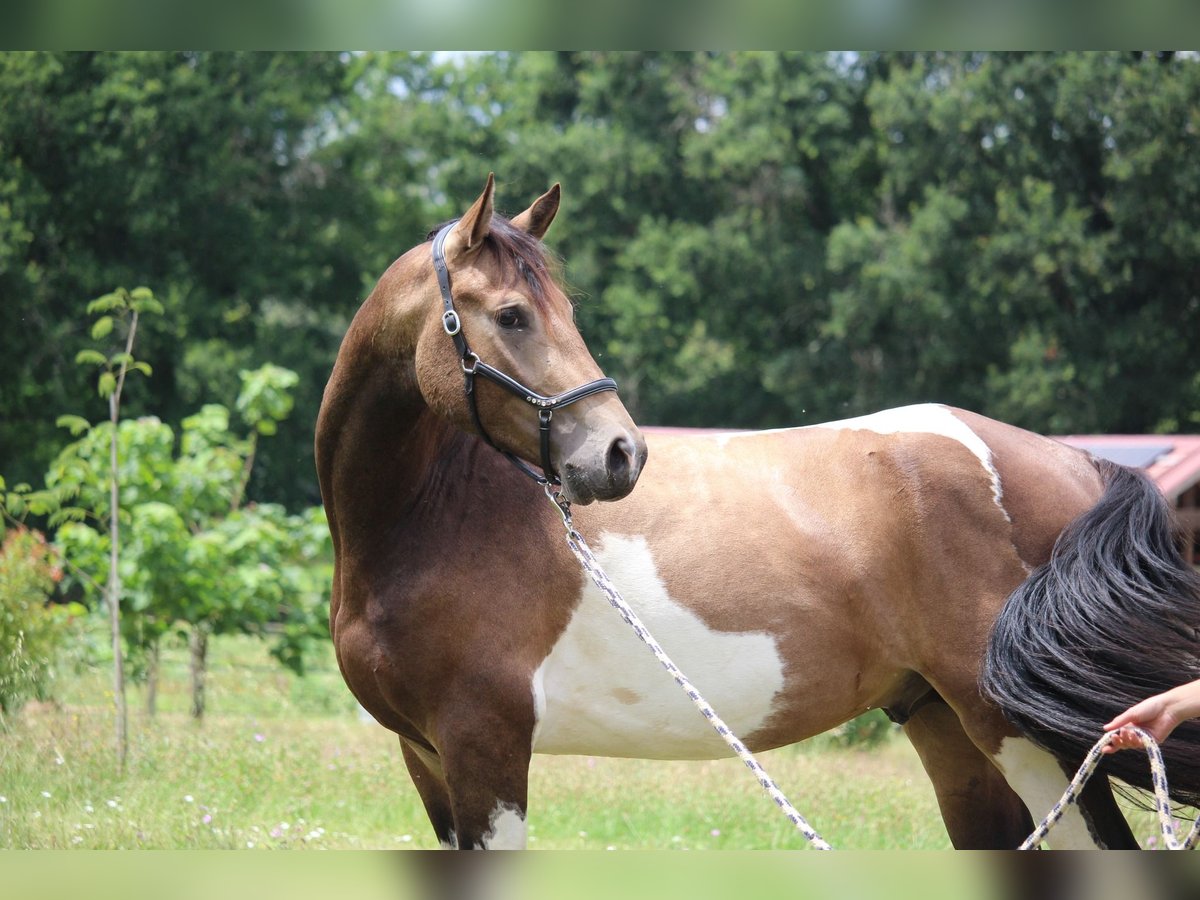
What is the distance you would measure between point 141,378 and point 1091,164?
50.1 ft

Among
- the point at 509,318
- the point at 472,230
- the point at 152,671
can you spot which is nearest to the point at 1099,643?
the point at 509,318

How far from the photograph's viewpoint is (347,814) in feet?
17.5

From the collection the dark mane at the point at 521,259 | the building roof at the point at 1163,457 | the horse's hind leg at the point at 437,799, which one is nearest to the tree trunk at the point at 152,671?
the horse's hind leg at the point at 437,799

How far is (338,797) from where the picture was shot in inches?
221

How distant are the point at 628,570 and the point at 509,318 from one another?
79 cm

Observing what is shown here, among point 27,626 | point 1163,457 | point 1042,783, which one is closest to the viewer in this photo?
point 1042,783

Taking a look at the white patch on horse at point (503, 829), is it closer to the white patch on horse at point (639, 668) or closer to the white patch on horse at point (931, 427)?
the white patch on horse at point (639, 668)

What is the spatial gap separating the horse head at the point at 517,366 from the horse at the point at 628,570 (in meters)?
0.01

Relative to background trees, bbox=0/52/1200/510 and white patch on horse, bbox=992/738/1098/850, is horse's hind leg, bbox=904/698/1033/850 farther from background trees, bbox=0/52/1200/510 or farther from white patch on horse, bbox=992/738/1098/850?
background trees, bbox=0/52/1200/510

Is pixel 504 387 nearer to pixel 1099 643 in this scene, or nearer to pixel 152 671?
pixel 1099 643

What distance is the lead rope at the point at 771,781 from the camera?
85.9 inches

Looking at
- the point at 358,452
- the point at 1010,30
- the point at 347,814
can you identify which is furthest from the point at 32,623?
the point at 1010,30

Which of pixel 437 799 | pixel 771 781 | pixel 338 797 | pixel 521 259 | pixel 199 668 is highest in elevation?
pixel 521 259

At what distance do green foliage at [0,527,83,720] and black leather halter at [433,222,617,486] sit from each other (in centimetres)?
332
